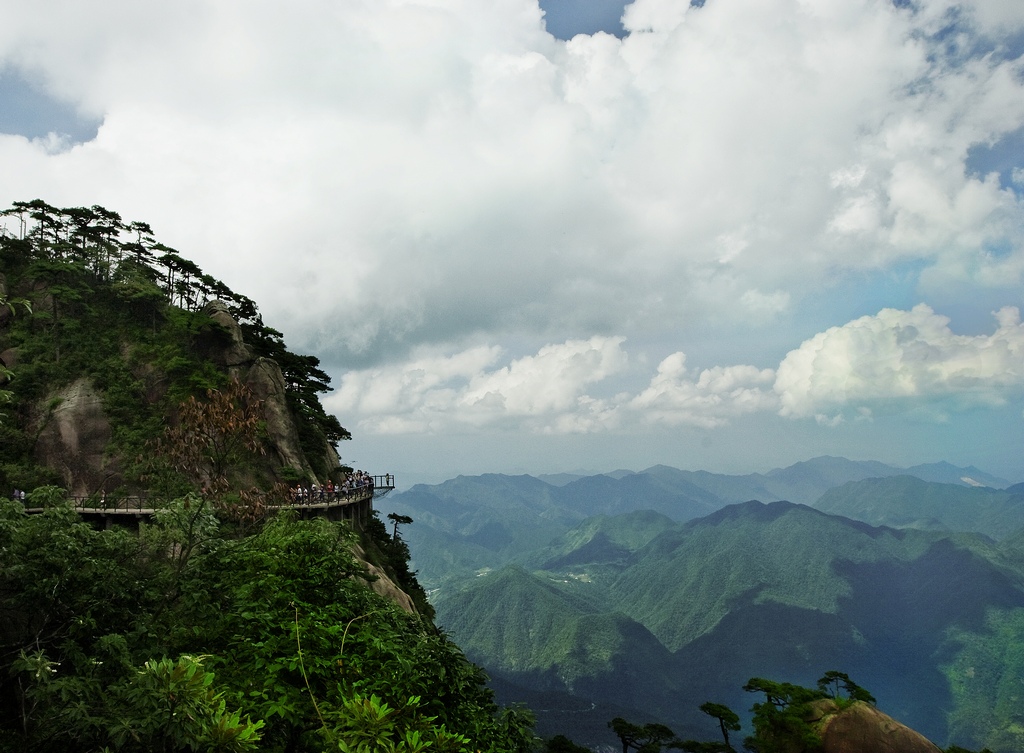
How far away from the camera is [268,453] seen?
145 ft

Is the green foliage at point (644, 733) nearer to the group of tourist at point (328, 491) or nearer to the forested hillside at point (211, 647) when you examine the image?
the group of tourist at point (328, 491)

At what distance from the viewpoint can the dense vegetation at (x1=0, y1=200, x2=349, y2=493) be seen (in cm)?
3941

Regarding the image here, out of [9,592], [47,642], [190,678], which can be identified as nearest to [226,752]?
[190,678]

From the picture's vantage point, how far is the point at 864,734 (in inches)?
1324

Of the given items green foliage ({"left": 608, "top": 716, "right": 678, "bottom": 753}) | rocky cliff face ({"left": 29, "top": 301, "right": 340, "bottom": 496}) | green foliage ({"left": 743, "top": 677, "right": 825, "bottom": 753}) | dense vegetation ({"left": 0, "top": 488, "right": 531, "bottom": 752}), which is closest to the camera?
dense vegetation ({"left": 0, "top": 488, "right": 531, "bottom": 752})

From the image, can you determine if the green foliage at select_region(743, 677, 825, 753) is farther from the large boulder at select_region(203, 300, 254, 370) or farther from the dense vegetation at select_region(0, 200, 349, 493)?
the large boulder at select_region(203, 300, 254, 370)

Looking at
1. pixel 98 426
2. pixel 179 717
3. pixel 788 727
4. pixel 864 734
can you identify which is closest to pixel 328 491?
pixel 98 426

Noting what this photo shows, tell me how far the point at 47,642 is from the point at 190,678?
5800 millimetres

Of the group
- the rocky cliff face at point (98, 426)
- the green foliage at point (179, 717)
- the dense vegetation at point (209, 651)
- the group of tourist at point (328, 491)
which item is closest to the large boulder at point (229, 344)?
the rocky cliff face at point (98, 426)

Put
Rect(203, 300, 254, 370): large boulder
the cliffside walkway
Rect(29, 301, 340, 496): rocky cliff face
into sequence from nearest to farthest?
the cliffside walkway, Rect(29, 301, 340, 496): rocky cliff face, Rect(203, 300, 254, 370): large boulder

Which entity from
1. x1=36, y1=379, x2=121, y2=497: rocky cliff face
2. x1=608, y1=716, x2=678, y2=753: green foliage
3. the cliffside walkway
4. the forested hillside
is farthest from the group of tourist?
x1=608, y1=716, x2=678, y2=753: green foliage

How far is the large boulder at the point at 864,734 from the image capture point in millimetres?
33281

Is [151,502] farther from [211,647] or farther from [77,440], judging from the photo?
[211,647]

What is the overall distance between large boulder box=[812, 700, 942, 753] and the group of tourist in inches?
1431
